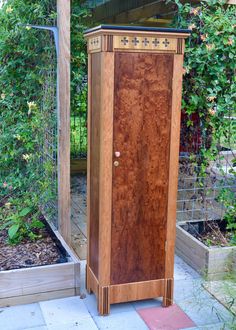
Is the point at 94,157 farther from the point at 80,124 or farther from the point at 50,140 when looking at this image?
the point at 80,124

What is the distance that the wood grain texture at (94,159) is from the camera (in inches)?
107

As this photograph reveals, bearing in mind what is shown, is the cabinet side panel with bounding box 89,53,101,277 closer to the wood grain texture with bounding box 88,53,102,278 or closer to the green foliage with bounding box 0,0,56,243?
the wood grain texture with bounding box 88,53,102,278

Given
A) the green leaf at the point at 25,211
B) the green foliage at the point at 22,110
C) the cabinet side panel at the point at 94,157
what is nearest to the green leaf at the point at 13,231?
the green foliage at the point at 22,110

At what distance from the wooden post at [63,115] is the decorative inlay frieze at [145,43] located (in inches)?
33.6

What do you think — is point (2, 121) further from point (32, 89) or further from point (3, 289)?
point (3, 289)

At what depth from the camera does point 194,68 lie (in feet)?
12.0

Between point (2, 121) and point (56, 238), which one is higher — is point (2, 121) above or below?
above

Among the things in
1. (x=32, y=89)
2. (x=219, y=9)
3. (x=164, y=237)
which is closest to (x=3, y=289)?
(x=164, y=237)

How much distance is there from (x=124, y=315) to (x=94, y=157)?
3.39 feet

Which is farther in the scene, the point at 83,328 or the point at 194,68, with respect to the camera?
the point at 194,68

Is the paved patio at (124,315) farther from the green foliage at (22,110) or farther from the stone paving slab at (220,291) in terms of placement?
the green foliage at (22,110)

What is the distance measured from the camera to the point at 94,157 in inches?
112

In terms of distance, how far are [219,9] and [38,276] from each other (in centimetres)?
248

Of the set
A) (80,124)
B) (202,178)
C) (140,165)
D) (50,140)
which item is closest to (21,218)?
(50,140)
